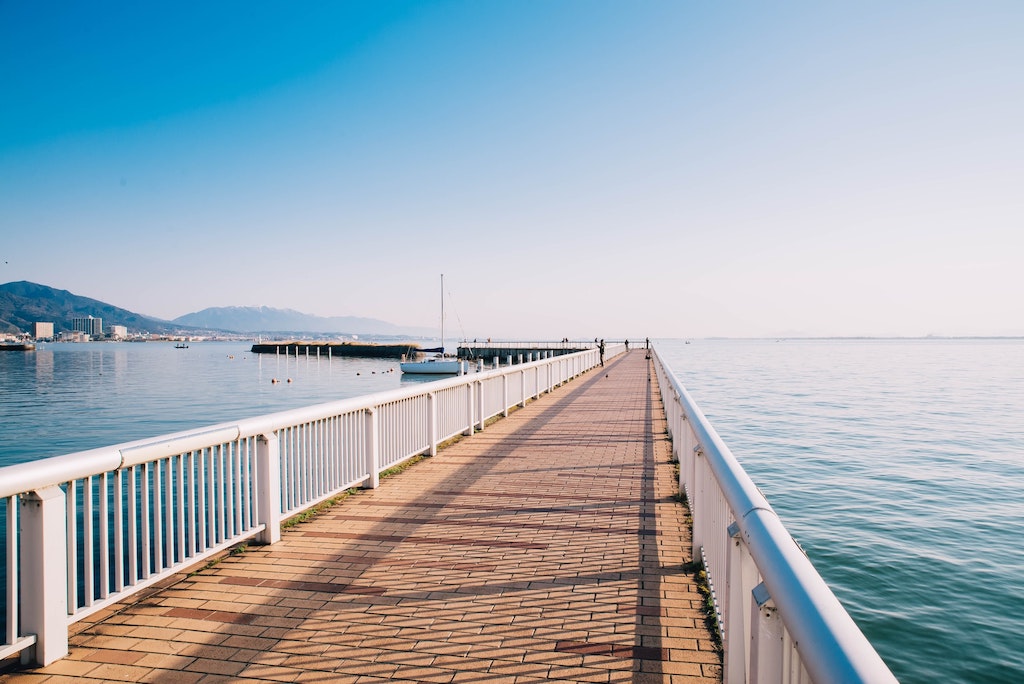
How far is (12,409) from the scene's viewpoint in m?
33.7

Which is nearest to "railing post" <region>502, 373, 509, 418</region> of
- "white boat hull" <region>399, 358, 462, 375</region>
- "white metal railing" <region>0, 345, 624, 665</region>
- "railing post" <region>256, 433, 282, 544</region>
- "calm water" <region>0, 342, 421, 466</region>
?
"white metal railing" <region>0, 345, 624, 665</region>

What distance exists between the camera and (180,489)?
5051 millimetres

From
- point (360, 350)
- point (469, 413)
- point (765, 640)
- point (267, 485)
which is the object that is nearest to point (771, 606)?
point (765, 640)

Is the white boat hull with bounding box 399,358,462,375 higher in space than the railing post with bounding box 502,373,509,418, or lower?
lower

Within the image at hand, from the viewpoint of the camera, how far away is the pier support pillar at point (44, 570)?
3557 mm

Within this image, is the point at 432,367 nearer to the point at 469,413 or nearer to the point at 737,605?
the point at 469,413

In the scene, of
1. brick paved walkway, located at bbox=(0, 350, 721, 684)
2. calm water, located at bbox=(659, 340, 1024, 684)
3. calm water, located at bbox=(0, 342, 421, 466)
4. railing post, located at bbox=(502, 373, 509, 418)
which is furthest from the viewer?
calm water, located at bbox=(0, 342, 421, 466)

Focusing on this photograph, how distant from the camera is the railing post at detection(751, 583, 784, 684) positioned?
6.59 ft

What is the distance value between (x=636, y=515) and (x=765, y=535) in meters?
4.77

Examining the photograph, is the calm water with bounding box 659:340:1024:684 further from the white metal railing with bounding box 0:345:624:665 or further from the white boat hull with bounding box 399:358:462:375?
the white boat hull with bounding box 399:358:462:375

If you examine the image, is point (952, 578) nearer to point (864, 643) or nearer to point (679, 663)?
point (679, 663)

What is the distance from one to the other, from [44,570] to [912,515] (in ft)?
45.7

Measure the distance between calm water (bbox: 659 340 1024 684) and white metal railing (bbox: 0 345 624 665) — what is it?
6.31 m

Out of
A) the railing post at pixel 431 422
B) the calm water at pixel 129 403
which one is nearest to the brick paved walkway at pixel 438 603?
the railing post at pixel 431 422
